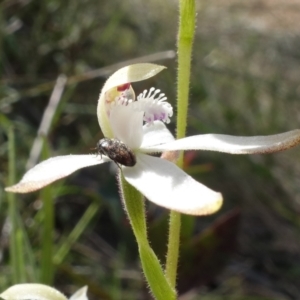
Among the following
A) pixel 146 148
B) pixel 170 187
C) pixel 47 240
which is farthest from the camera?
pixel 47 240

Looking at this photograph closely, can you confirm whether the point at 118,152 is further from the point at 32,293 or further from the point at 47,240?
the point at 47,240

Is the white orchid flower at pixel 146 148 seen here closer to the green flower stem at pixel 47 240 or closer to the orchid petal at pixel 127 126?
the orchid petal at pixel 127 126

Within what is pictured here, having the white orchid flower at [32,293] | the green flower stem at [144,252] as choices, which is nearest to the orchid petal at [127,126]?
the green flower stem at [144,252]

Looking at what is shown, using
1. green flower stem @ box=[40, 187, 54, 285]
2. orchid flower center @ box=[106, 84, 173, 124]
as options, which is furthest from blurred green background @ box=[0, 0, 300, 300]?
orchid flower center @ box=[106, 84, 173, 124]

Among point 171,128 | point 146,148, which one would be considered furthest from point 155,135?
point 171,128

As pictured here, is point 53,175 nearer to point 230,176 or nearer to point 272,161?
point 230,176

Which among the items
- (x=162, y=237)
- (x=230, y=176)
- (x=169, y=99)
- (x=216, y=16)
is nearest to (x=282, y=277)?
(x=230, y=176)

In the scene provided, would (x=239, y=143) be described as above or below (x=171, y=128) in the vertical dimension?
below
